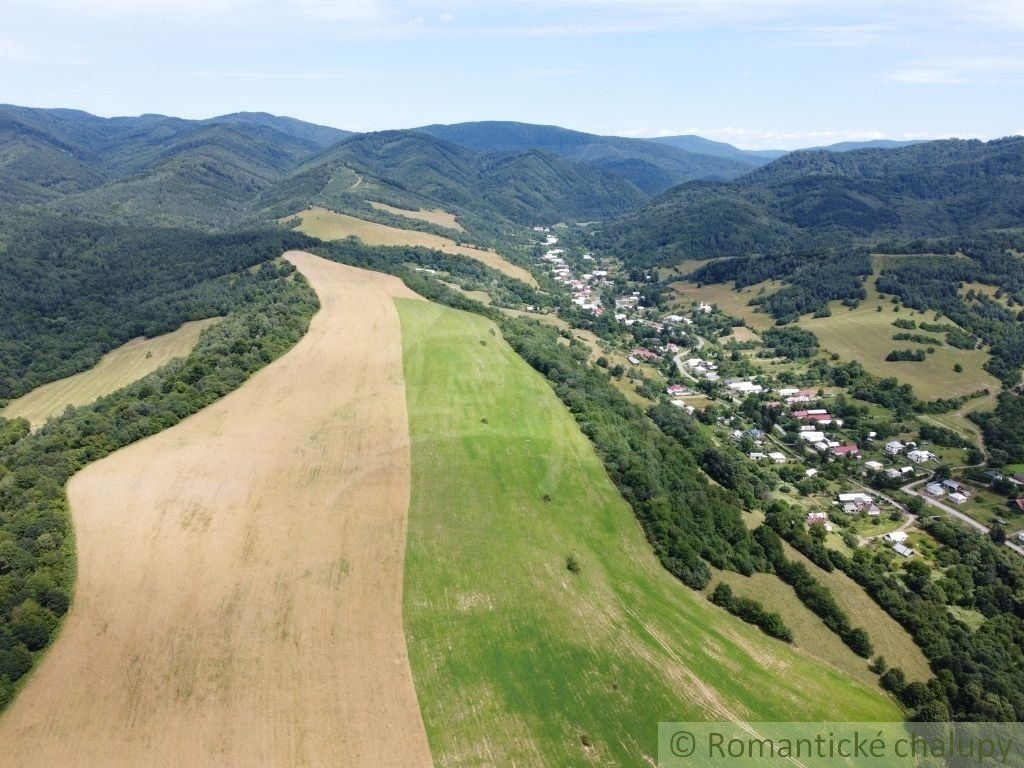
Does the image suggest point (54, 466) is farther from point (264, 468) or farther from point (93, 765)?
point (93, 765)

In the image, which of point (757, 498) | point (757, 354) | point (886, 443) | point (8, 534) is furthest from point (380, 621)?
point (757, 354)

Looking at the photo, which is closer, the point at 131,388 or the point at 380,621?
the point at 380,621

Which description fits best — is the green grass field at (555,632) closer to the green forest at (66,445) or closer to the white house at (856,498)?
the green forest at (66,445)

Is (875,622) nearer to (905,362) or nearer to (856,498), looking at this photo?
(856,498)

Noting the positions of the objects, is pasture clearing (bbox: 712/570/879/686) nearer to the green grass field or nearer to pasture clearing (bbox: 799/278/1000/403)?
the green grass field

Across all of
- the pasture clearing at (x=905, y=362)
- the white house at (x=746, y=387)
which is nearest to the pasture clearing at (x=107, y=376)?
the white house at (x=746, y=387)

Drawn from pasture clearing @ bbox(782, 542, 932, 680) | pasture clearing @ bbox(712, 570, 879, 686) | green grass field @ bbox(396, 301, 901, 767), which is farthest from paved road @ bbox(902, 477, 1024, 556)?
green grass field @ bbox(396, 301, 901, 767)
